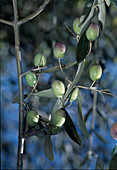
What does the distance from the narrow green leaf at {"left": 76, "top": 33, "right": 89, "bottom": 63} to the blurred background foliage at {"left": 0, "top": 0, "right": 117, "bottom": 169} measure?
0.42 m

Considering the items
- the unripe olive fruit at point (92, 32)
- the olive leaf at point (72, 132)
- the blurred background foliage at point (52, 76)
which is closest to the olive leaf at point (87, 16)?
the unripe olive fruit at point (92, 32)

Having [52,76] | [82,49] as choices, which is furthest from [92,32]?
[52,76]

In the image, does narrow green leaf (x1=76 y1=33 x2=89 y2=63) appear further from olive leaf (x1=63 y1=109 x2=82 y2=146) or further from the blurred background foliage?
the blurred background foliage

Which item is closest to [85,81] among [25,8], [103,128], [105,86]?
[105,86]

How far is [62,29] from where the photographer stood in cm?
79

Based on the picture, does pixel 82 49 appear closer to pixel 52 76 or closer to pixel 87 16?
pixel 87 16

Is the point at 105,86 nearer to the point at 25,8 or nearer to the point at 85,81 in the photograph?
the point at 85,81

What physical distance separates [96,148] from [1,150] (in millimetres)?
398

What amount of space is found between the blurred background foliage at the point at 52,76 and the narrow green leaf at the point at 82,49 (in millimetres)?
422

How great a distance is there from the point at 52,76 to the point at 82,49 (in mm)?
526

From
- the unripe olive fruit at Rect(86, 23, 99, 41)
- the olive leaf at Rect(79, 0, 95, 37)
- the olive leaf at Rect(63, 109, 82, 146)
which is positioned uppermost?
the olive leaf at Rect(79, 0, 95, 37)

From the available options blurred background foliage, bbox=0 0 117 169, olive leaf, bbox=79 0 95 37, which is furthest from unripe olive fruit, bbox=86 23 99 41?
blurred background foliage, bbox=0 0 117 169

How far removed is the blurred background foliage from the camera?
69 centimetres

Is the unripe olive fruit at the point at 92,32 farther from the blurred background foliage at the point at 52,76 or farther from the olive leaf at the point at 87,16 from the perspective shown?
the blurred background foliage at the point at 52,76
